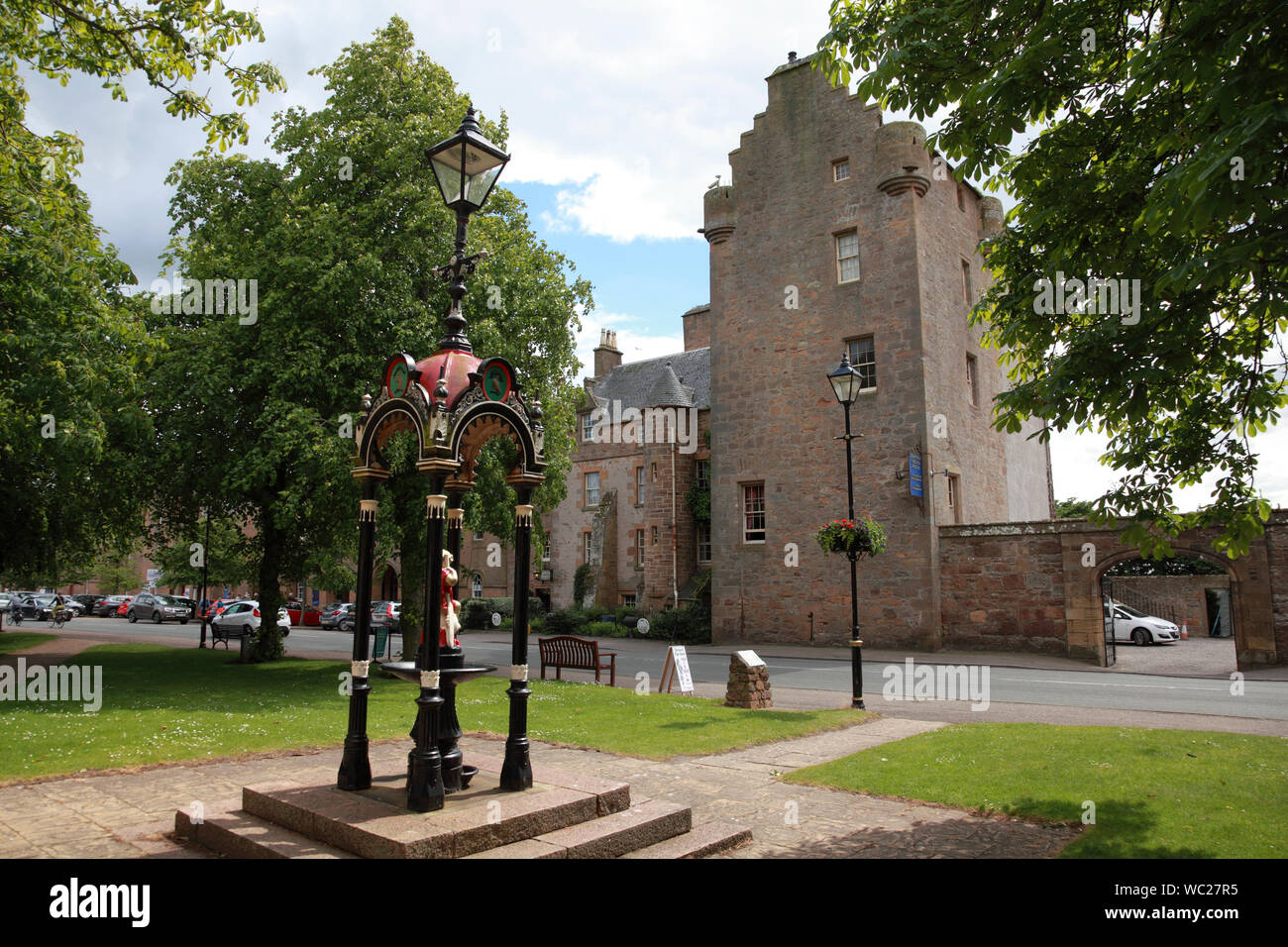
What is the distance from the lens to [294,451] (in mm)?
16094

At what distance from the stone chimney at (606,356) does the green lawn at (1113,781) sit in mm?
38767

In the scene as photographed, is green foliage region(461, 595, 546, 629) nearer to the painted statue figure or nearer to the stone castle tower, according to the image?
the stone castle tower

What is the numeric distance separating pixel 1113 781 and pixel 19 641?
102 feet

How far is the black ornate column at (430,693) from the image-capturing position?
18.3 feet

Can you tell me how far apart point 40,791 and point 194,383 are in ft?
35.3

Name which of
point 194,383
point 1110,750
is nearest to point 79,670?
point 194,383

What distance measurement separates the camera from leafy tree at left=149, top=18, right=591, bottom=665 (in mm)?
15969

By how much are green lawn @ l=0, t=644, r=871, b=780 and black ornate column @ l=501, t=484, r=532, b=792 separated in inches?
136

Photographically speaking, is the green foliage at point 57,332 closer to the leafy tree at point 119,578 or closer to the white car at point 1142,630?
the white car at point 1142,630

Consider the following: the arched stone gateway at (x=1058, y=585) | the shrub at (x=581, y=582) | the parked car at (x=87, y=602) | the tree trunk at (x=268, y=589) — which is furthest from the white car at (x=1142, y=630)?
the parked car at (x=87, y=602)

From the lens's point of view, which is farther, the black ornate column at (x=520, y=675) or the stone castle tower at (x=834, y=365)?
the stone castle tower at (x=834, y=365)

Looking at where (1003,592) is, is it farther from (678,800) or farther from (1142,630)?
(678,800)

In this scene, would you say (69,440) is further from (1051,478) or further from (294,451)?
(1051,478)

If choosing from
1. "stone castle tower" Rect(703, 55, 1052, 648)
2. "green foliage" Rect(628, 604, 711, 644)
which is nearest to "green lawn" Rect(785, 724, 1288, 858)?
"stone castle tower" Rect(703, 55, 1052, 648)
